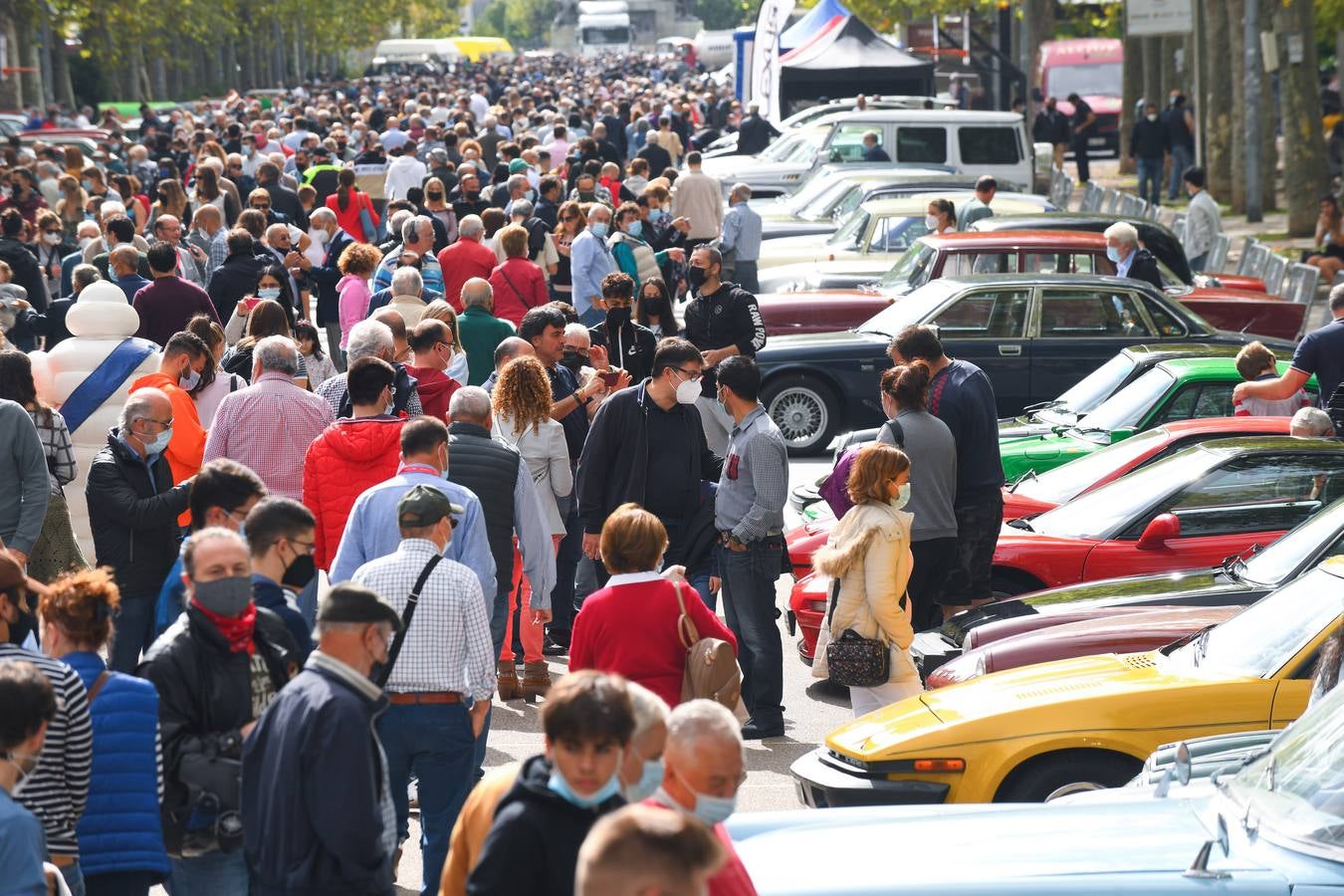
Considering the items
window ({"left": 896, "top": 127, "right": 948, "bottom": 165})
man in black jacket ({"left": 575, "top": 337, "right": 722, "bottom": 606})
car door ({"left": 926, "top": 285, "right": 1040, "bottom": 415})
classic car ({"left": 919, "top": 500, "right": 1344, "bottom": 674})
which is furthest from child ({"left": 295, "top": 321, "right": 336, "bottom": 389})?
window ({"left": 896, "top": 127, "right": 948, "bottom": 165})

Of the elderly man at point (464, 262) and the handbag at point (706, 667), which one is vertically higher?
the elderly man at point (464, 262)

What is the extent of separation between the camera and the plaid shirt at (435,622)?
20.1ft

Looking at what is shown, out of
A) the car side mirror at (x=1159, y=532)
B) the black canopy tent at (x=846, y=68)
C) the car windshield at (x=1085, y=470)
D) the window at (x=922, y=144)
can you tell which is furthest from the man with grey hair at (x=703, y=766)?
the black canopy tent at (x=846, y=68)

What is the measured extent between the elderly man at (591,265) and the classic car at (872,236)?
16.8 feet

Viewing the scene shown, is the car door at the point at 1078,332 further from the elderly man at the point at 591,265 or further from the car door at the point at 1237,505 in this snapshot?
the car door at the point at 1237,505

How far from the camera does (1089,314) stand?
15.7 meters

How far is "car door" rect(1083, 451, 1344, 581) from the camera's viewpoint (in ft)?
32.3

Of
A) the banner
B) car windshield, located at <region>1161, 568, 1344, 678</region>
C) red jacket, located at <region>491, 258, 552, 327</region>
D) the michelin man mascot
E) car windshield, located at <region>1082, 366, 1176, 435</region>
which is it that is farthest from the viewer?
the banner

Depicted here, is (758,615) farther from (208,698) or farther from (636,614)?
(208,698)

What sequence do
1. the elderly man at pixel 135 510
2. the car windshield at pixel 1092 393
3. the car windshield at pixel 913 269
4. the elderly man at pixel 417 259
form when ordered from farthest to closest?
the car windshield at pixel 913 269, the elderly man at pixel 417 259, the car windshield at pixel 1092 393, the elderly man at pixel 135 510

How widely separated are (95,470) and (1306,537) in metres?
5.14

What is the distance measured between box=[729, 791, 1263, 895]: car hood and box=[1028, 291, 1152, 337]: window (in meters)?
10.2

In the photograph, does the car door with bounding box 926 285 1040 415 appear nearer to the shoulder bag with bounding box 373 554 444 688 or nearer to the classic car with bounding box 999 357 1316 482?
the classic car with bounding box 999 357 1316 482

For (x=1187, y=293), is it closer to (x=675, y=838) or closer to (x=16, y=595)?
(x=16, y=595)
